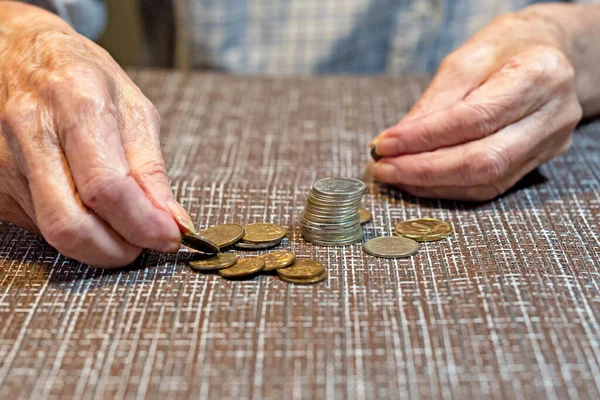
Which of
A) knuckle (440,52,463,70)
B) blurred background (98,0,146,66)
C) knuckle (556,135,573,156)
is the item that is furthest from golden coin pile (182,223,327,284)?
blurred background (98,0,146,66)

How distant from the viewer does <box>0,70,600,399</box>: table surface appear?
71cm

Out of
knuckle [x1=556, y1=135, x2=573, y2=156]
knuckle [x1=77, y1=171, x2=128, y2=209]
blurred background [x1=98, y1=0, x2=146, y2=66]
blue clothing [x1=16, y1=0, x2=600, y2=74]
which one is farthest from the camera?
blurred background [x1=98, y1=0, x2=146, y2=66]

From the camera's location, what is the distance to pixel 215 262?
3.04 ft

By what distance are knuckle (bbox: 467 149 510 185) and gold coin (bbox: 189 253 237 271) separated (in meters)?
0.43

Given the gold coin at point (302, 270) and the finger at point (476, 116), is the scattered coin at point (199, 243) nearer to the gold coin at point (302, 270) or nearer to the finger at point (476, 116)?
the gold coin at point (302, 270)

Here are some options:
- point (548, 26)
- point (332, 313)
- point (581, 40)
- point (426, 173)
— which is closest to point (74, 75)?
point (332, 313)

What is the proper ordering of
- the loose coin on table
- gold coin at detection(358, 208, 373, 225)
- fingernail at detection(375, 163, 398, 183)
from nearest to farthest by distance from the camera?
1. the loose coin on table
2. gold coin at detection(358, 208, 373, 225)
3. fingernail at detection(375, 163, 398, 183)

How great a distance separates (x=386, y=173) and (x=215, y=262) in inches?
15.4

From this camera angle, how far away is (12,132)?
917mm

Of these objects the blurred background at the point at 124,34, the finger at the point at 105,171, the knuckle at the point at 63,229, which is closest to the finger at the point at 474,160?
the finger at the point at 105,171

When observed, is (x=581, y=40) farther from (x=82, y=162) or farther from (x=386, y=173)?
(x=82, y=162)

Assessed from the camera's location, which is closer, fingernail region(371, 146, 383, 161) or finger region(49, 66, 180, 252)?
finger region(49, 66, 180, 252)

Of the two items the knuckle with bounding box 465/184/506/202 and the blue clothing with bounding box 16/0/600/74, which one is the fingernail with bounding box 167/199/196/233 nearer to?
the knuckle with bounding box 465/184/506/202

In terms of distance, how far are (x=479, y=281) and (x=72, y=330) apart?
0.51 m
